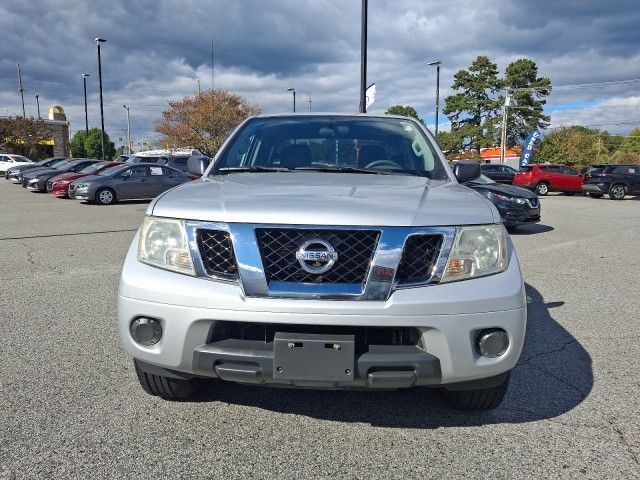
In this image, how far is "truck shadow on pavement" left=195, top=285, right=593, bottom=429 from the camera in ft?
9.78

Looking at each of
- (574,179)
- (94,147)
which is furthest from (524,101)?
(94,147)

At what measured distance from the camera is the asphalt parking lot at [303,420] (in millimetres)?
2510

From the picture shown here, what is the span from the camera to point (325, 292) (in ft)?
7.86

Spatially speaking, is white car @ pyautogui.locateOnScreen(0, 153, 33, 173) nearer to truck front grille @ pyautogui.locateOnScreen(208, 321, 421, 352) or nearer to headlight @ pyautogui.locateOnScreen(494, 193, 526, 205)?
headlight @ pyautogui.locateOnScreen(494, 193, 526, 205)

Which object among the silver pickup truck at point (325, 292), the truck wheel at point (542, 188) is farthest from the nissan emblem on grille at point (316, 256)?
the truck wheel at point (542, 188)

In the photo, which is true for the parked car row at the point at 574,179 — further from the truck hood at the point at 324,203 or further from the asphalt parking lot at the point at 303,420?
the truck hood at the point at 324,203

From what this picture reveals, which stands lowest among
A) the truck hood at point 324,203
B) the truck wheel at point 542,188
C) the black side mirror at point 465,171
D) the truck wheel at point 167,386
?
the truck wheel at point 542,188

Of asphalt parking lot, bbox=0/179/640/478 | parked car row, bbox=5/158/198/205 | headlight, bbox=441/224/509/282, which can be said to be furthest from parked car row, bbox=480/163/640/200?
headlight, bbox=441/224/509/282

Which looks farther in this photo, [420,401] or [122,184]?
[122,184]

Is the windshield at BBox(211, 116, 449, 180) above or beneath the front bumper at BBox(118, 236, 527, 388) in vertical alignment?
above

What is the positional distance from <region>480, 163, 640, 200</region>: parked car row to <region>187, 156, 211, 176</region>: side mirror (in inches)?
921

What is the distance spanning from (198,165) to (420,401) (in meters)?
2.29

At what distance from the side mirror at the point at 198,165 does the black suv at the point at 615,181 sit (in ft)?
80.7

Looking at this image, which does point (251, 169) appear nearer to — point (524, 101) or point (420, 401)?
point (420, 401)
